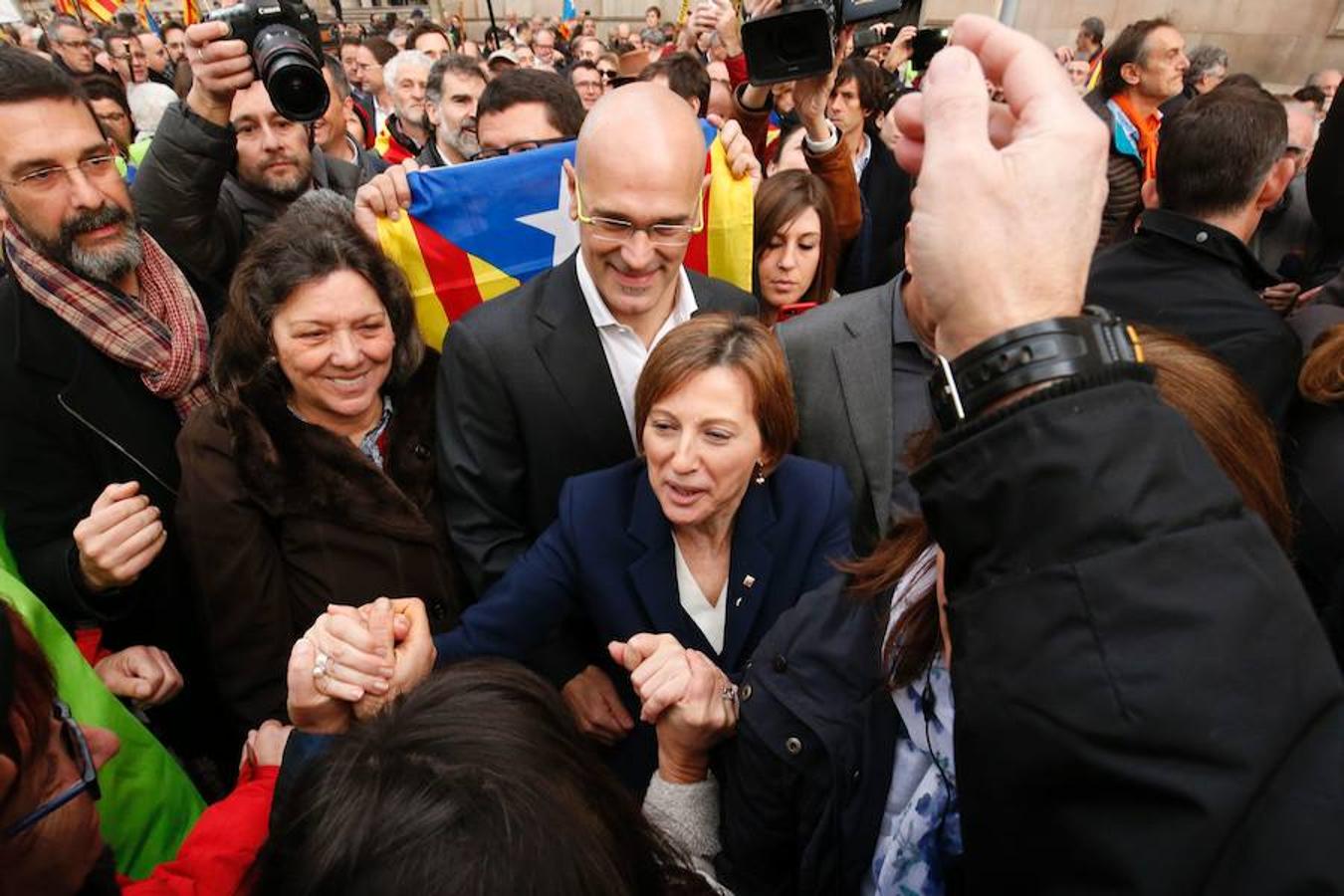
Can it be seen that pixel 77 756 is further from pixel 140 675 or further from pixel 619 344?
pixel 619 344

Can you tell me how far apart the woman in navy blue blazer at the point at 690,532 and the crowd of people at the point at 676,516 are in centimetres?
1

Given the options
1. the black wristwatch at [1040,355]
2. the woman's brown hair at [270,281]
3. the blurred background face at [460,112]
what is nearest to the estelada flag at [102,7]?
the blurred background face at [460,112]

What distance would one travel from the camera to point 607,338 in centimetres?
214

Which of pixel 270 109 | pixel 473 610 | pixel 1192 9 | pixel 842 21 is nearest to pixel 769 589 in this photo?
pixel 473 610

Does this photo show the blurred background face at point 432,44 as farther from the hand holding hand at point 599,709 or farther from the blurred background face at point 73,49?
the hand holding hand at point 599,709

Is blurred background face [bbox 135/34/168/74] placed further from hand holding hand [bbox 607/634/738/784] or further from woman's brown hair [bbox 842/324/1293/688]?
woman's brown hair [bbox 842/324/1293/688]

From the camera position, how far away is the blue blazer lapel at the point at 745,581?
1777 mm

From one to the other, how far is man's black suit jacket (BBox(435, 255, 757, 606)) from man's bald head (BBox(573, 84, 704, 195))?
1.04 ft

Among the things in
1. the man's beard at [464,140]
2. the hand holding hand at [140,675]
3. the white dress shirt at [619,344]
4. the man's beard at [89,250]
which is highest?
the man's beard at [89,250]

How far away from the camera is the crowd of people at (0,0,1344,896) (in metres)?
0.59

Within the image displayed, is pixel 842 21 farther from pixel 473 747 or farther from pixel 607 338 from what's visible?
pixel 473 747

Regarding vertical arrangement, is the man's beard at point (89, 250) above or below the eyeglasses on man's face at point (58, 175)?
below

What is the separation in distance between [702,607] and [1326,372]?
1.53 m

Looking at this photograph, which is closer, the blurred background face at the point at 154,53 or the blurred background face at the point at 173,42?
the blurred background face at the point at 173,42
